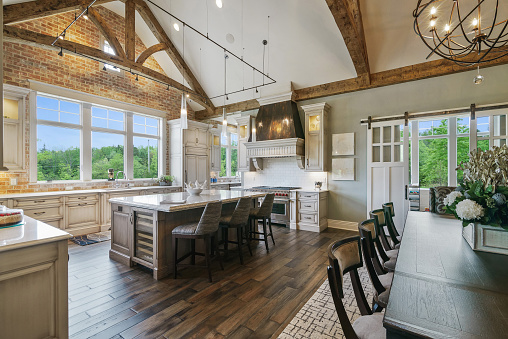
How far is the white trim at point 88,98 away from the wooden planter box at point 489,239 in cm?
701

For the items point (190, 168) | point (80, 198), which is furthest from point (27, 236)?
point (190, 168)

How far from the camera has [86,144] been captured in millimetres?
5570

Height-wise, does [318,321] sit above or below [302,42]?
below

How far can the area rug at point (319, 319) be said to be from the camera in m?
1.95

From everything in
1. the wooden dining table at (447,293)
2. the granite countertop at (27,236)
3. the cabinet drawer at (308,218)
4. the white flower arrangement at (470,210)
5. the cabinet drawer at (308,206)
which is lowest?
the cabinet drawer at (308,218)

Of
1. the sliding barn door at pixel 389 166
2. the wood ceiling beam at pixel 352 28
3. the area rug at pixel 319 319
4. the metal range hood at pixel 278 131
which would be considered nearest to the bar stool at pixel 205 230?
the area rug at pixel 319 319

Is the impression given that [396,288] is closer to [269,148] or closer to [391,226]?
[391,226]

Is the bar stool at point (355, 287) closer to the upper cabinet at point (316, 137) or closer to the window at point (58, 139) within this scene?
the upper cabinet at point (316, 137)

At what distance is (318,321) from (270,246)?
2.13m

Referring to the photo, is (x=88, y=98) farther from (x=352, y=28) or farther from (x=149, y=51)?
(x=352, y=28)

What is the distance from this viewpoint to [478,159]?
1.77 metres

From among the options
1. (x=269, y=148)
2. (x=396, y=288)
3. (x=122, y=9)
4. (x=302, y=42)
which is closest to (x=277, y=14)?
(x=302, y=42)

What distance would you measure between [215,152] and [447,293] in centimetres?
820

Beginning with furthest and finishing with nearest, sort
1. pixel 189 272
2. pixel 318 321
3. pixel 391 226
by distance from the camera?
pixel 189 272, pixel 391 226, pixel 318 321
